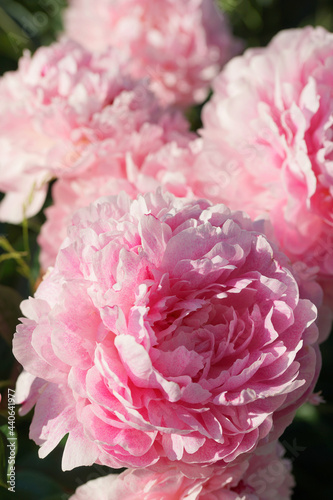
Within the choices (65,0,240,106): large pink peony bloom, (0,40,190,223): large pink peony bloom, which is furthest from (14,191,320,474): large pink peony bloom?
(65,0,240,106): large pink peony bloom

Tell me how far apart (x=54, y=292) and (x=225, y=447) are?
5.1 inches

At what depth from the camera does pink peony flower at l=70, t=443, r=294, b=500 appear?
33 cm

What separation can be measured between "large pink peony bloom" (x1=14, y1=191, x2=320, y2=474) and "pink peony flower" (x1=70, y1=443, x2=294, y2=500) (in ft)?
0.07

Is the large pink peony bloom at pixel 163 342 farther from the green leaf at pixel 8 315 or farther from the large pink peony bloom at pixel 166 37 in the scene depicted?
the large pink peony bloom at pixel 166 37

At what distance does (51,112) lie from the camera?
1.54ft

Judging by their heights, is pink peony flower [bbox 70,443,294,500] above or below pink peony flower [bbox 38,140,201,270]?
below

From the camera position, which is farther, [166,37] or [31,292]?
[166,37]

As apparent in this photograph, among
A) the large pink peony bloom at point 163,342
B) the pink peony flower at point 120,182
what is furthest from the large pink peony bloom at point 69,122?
the large pink peony bloom at point 163,342

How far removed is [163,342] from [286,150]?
196mm

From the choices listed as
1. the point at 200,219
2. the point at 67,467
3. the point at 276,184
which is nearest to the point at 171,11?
the point at 276,184

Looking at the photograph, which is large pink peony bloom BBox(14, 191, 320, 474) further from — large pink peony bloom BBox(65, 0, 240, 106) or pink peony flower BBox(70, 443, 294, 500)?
large pink peony bloom BBox(65, 0, 240, 106)

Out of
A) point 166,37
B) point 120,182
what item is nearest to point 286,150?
point 120,182

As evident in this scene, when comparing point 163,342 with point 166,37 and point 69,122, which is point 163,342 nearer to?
point 69,122

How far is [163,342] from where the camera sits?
12.5 inches
